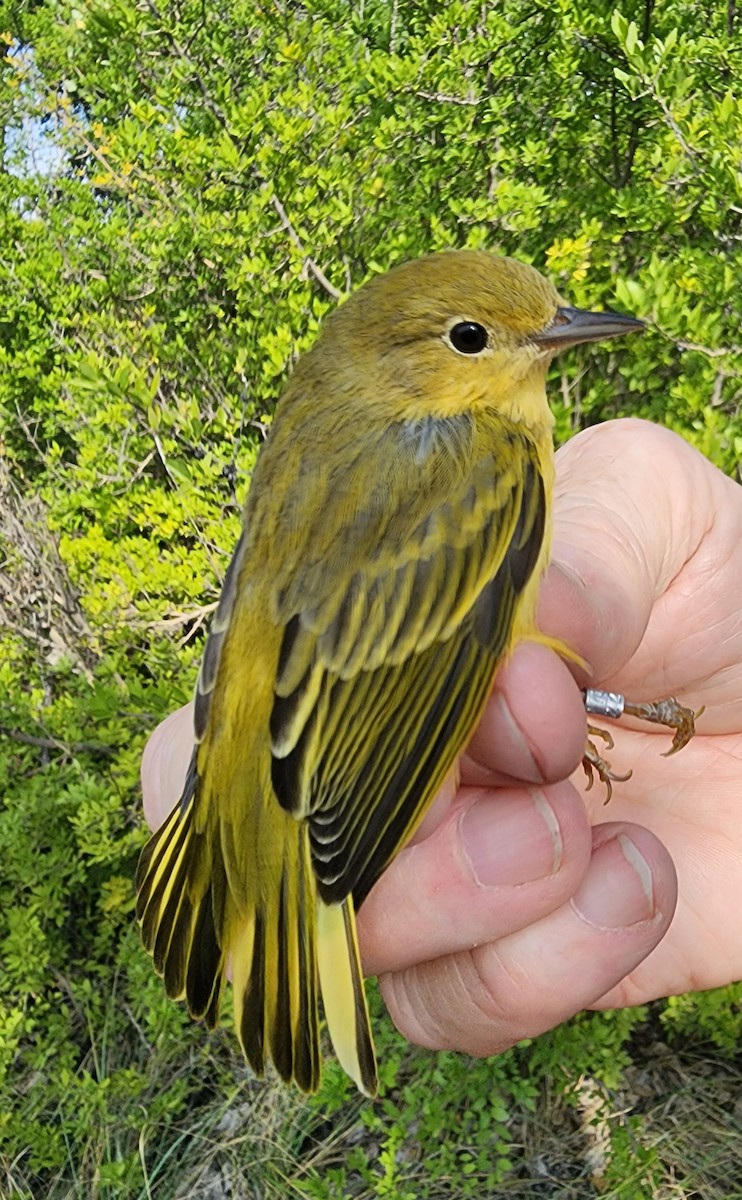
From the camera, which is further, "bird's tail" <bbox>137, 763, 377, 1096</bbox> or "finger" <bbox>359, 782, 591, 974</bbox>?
"finger" <bbox>359, 782, 591, 974</bbox>

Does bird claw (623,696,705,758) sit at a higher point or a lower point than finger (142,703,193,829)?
lower

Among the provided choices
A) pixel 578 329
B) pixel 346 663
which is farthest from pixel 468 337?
pixel 346 663

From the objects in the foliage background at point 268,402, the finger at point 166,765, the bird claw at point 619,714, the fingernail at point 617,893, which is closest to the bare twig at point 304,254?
the foliage background at point 268,402

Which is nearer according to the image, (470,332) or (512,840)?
(512,840)

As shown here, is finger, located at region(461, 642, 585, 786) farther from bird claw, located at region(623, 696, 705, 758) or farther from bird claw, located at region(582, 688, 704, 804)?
bird claw, located at region(623, 696, 705, 758)

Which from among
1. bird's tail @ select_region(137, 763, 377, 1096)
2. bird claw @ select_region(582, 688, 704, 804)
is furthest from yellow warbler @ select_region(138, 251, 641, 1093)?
bird claw @ select_region(582, 688, 704, 804)

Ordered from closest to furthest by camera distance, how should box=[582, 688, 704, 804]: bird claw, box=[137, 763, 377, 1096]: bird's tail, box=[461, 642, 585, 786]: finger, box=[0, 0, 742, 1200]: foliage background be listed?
1. box=[137, 763, 377, 1096]: bird's tail
2. box=[461, 642, 585, 786]: finger
3. box=[582, 688, 704, 804]: bird claw
4. box=[0, 0, 742, 1200]: foliage background

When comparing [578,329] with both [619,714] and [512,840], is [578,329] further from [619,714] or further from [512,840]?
[512,840]

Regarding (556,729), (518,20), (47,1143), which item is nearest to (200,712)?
(556,729)

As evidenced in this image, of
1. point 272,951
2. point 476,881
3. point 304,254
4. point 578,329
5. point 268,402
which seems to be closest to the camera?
point 272,951
